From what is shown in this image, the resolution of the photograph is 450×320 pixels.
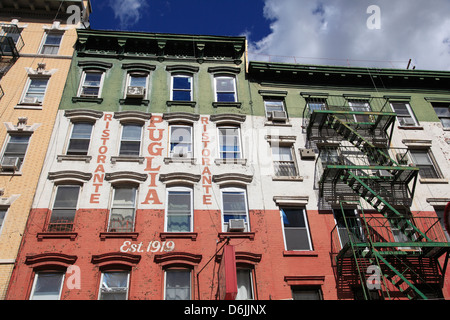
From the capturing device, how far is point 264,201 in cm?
1491

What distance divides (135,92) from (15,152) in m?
5.63

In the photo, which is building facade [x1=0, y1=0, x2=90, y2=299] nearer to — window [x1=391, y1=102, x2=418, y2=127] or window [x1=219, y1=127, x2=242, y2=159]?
window [x1=219, y1=127, x2=242, y2=159]

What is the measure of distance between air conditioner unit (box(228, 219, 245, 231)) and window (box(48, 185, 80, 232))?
18.5 feet

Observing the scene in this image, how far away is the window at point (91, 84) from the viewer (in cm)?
1814

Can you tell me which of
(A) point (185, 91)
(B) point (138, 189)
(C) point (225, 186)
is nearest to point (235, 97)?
(A) point (185, 91)

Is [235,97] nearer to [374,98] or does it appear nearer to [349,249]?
[374,98]

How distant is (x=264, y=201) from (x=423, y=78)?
12.1m

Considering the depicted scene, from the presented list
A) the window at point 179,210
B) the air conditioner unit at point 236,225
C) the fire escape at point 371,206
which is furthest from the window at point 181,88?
the air conditioner unit at point 236,225

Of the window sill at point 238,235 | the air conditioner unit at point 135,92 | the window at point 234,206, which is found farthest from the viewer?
the air conditioner unit at point 135,92

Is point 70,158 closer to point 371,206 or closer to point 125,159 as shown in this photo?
point 125,159

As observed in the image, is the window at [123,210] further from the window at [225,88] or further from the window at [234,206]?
the window at [225,88]

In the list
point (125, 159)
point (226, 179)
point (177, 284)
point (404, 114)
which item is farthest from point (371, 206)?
point (125, 159)

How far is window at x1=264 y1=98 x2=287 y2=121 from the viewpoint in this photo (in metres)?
17.7

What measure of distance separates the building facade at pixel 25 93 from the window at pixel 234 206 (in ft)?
23.3
